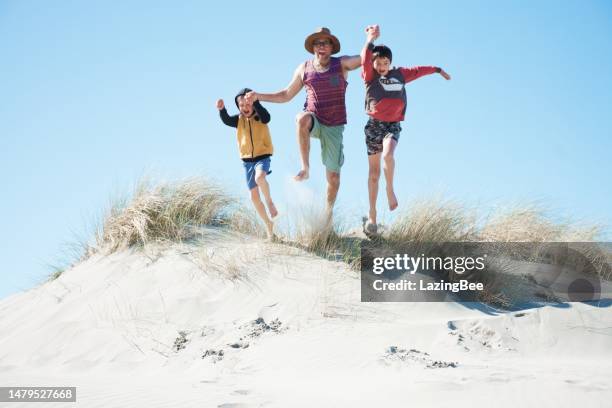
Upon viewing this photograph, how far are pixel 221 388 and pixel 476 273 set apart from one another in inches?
135

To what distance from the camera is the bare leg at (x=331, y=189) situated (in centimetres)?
742

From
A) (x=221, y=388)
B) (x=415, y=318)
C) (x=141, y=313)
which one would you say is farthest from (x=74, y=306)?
(x=415, y=318)

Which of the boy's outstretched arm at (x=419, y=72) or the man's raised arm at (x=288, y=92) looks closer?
the boy's outstretched arm at (x=419, y=72)

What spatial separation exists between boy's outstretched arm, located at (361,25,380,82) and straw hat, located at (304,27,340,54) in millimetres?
543

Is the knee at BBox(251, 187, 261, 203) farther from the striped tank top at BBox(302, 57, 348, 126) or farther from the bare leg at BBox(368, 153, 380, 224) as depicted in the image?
the bare leg at BBox(368, 153, 380, 224)

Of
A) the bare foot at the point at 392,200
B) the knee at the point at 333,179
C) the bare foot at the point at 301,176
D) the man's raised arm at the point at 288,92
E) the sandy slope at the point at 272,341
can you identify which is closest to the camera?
the sandy slope at the point at 272,341

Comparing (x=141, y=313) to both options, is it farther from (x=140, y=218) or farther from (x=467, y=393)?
(x=467, y=393)

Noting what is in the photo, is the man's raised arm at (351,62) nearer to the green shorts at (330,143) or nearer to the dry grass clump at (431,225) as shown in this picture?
the green shorts at (330,143)

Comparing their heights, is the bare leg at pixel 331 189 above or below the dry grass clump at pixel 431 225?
above

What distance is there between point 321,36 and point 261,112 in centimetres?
114

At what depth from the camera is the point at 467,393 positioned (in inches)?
160

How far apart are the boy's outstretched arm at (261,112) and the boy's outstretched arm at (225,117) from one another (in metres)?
0.30

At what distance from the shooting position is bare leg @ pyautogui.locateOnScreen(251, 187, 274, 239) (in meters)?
7.32

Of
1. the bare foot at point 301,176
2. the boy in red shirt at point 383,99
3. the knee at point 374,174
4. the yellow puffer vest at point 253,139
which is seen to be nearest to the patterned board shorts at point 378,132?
the boy in red shirt at point 383,99
